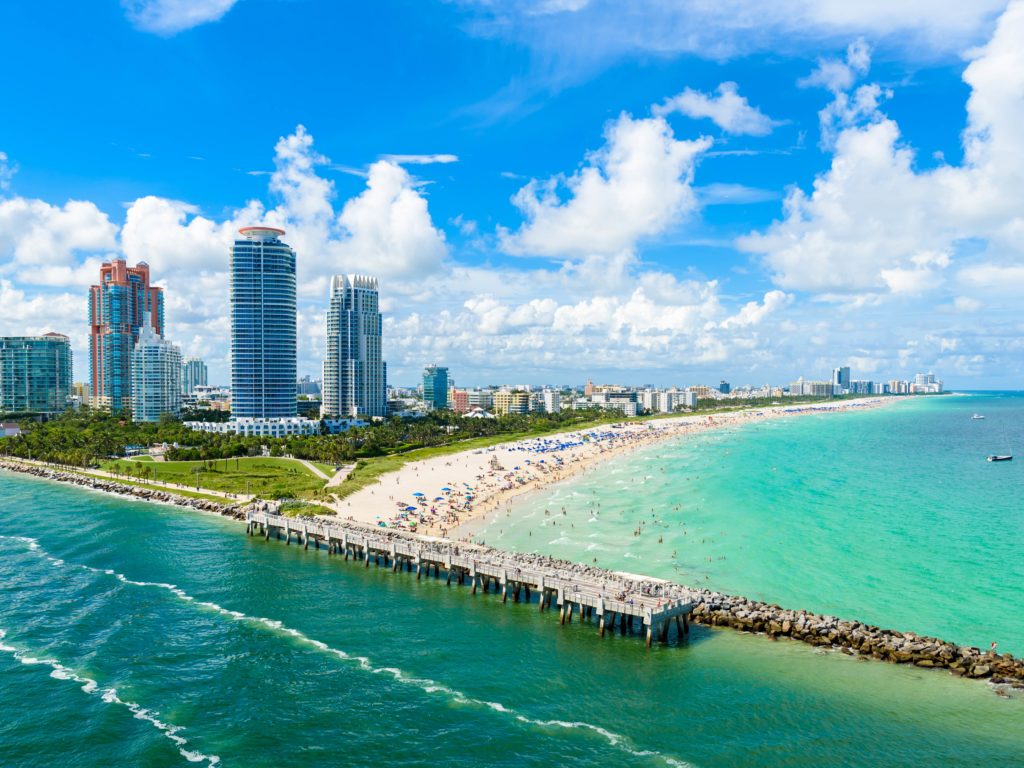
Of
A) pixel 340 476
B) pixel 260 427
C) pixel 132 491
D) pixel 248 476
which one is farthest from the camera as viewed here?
pixel 260 427

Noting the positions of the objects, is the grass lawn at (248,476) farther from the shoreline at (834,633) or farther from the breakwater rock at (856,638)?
the breakwater rock at (856,638)

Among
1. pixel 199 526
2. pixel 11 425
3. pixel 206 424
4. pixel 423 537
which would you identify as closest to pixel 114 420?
pixel 11 425

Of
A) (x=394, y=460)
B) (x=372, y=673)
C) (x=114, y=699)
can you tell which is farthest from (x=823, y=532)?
(x=394, y=460)

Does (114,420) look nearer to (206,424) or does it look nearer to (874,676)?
(206,424)

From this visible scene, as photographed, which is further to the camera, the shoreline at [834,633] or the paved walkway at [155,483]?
the paved walkway at [155,483]

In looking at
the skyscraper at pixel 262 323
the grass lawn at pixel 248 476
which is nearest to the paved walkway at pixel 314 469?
the grass lawn at pixel 248 476

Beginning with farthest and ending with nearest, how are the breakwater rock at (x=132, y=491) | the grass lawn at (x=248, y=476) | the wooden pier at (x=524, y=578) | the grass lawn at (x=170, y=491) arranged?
1. the grass lawn at (x=248, y=476)
2. the grass lawn at (x=170, y=491)
3. the breakwater rock at (x=132, y=491)
4. the wooden pier at (x=524, y=578)

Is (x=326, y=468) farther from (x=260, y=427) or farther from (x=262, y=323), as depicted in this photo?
(x=262, y=323)
